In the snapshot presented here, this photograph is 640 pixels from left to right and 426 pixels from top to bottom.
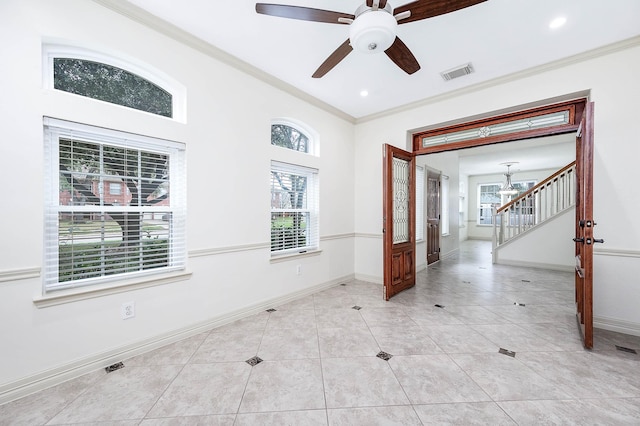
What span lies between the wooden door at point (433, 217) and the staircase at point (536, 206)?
4.78 feet

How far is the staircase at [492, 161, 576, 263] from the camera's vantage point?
5.34m

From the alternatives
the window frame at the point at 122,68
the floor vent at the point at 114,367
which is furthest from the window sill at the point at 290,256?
the window frame at the point at 122,68

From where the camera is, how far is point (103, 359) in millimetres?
2041

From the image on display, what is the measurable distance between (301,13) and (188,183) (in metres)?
1.82

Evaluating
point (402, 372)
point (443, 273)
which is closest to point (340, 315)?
point (402, 372)

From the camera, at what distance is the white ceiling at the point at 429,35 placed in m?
2.15

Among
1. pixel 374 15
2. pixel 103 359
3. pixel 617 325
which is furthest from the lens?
pixel 617 325

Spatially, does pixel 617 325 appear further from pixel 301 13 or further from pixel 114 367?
pixel 114 367

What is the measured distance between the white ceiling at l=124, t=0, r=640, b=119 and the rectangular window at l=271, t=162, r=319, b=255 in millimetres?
1289

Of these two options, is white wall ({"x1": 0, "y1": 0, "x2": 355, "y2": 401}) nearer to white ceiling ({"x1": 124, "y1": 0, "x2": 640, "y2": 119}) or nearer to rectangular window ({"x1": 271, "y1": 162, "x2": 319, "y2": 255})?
rectangular window ({"x1": 271, "y1": 162, "x2": 319, "y2": 255})

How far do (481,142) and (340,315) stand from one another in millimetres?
3138

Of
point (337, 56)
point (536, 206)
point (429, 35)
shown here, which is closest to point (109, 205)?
point (337, 56)

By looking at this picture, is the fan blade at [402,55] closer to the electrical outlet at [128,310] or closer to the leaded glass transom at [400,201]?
the leaded glass transom at [400,201]

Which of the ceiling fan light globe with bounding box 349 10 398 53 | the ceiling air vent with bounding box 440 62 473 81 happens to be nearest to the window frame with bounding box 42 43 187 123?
the ceiling fan light globe with bounding box 349 10 398 53
